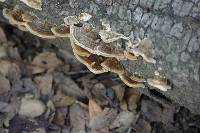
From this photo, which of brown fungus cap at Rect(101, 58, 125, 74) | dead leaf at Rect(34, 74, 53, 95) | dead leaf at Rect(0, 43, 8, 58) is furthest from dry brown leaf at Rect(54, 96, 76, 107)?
brown fungus cap at Rect(101, 58, 125, 74)

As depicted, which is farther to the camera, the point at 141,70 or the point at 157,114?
the point at 157,114

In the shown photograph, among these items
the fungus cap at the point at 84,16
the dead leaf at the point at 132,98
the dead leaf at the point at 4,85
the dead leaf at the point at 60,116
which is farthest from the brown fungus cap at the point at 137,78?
the dead leaf at the point at 4,85

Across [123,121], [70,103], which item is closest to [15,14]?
[70,103]

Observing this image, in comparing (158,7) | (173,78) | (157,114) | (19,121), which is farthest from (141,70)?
(19,121)

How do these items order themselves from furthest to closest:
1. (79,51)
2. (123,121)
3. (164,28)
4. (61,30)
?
(123,121)
(61,30)
(79,51)
(164,28)

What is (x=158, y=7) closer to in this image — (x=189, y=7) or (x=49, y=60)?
(x=189, y=7)

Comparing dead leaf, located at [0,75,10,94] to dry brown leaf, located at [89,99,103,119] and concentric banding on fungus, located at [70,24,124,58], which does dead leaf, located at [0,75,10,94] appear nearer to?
dry brown leaf, located at [89,99,103,119]

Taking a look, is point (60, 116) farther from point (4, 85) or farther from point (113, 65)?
point (113, 65)
